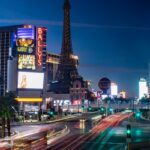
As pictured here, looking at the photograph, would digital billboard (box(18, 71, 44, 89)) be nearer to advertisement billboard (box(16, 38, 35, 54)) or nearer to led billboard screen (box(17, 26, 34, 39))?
advertisement billboard (box(16, 38, 35, 54))

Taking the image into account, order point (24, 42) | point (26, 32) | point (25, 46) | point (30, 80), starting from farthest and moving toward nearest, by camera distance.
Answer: point (26, 32)
point (24, 42)
point (25, 46)
point (30, 80)

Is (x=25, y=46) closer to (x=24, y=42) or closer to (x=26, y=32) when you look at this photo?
(x=24, y=42)

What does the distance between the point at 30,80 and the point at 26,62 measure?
1344 centimetres

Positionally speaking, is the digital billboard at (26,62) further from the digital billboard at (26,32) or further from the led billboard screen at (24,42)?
the digital billboard at (26,32)

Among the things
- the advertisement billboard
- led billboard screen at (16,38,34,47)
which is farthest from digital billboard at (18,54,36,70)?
led billboard screen at (16,38,34,47)

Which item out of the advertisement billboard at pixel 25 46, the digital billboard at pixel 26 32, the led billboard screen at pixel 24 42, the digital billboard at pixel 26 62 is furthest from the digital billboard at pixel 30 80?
the digital billboard at pixel 26 32

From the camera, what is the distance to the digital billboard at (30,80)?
429ft

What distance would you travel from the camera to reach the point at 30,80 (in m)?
132

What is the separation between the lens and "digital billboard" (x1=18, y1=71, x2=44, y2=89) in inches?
5148

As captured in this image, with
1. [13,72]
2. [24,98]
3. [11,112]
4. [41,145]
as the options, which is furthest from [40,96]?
[41,145]

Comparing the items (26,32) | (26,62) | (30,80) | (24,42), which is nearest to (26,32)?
(26,32)

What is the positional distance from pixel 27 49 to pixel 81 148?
107902mm

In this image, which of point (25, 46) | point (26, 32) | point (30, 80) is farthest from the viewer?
point (26, 32)

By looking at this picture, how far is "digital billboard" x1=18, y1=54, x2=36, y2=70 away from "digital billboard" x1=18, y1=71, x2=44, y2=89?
418 inches
